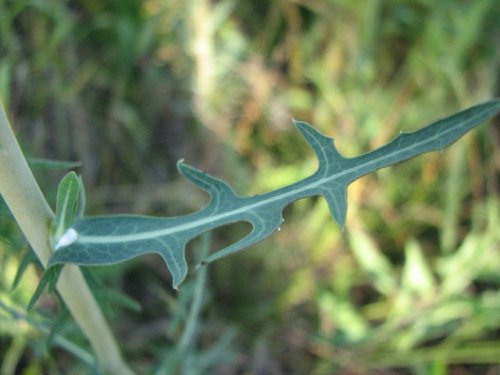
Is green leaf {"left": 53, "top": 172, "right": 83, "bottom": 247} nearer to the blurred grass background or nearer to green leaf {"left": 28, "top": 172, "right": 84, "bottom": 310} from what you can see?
green leaf {"left": 28, "top": 172, "right": 84, "bottom": 310}

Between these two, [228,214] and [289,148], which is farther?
[289,148]

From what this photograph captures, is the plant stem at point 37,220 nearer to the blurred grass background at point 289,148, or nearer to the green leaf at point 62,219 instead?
the green leaf at point 62,219

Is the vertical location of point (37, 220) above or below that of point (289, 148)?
below

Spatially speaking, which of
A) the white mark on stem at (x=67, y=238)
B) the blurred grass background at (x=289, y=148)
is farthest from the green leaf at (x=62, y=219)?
the blurred grass background at (x=289, y=148)

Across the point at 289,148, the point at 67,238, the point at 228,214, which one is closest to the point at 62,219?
the point at 67,238

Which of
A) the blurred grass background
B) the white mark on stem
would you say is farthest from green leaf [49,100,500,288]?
the blurred grass background

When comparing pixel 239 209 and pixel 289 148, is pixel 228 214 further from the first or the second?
pixel 289 148

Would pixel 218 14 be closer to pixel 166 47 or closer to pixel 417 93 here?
pixel 166 47
